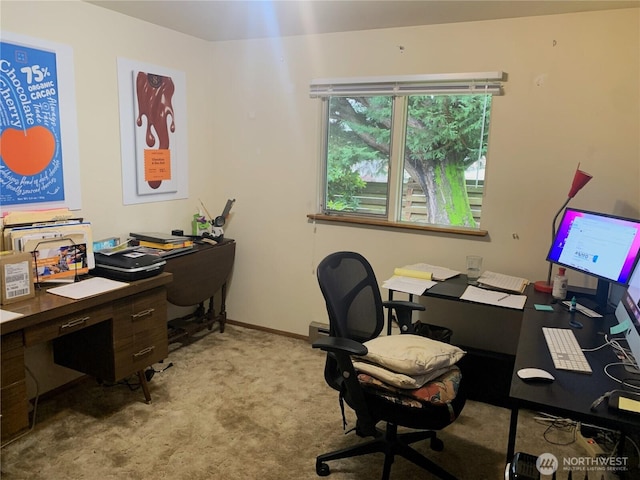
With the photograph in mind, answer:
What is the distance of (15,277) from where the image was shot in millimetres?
2055

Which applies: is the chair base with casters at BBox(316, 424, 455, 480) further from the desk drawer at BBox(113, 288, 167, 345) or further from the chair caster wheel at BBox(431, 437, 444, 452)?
the desk drawer at BBox(113, 288, 167, 345)

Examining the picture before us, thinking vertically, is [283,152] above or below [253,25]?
below

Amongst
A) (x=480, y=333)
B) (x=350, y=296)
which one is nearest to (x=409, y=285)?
(x=350, y=296)

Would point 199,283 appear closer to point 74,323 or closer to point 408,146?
point 74,323

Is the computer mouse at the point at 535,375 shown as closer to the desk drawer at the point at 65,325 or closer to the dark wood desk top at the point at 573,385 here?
the dark wood desk top at the point at 573,385

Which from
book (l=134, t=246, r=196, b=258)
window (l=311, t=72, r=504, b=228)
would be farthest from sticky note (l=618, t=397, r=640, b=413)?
book (l=134, t=246, r=196, b=258)

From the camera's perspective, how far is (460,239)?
300 cm

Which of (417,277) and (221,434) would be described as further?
(417,277)

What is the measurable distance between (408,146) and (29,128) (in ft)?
7.30

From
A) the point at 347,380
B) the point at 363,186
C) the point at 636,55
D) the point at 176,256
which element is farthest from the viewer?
the point at 363,186

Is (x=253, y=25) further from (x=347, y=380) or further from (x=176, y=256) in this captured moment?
(x=347, y=380)

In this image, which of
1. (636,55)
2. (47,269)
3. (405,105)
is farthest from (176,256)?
(636,55)

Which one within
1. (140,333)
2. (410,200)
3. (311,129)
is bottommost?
(140,333)

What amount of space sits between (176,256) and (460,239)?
1.83 m
